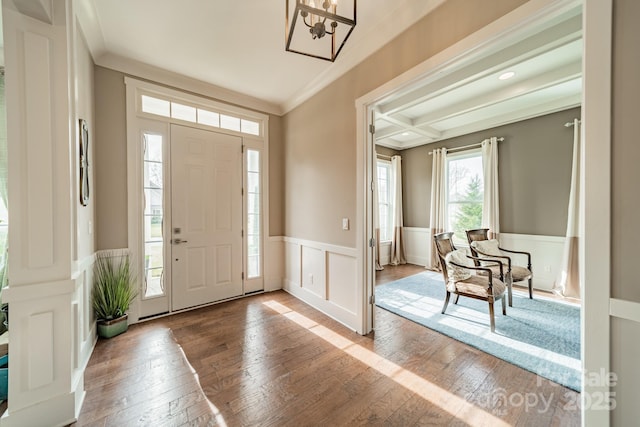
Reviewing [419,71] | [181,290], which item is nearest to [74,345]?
[181,290]

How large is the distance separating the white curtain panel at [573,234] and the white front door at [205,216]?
184 inches

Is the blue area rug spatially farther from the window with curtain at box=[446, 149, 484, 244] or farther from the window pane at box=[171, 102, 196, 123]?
the window pane at box=[171, 102, 196, 123]

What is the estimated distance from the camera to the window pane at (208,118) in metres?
3.22

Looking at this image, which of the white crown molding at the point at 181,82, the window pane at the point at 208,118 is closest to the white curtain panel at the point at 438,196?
the white crown molding at the point at 181,82

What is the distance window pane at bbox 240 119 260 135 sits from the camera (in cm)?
357

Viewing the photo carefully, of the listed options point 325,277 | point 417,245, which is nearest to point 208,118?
point 325,277

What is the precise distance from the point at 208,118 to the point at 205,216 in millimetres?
1319

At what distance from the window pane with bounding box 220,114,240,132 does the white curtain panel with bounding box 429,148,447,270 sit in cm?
394

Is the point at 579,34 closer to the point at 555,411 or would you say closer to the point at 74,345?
the point at 555,411

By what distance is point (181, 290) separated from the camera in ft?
10.1

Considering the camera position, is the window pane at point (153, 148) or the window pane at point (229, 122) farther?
the window pane at point (229, 122)

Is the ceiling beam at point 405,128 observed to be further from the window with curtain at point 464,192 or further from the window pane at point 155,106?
the window pane at point 155,106

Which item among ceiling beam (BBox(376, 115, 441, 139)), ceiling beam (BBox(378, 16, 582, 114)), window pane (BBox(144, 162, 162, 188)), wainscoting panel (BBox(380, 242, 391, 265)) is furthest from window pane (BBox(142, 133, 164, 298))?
wainscoting panel (BBox(380, 242, 391, 265))

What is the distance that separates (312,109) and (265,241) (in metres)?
2.03
